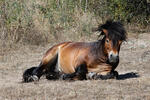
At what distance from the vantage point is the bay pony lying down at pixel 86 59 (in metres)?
8.55

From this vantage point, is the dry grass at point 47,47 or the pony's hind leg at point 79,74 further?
the pony's hind leg at point 79,74

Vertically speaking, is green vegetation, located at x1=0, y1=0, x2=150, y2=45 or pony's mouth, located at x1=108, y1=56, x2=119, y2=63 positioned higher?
pony's mouth, located at x1=108, y1=56, x2=119, y2=63

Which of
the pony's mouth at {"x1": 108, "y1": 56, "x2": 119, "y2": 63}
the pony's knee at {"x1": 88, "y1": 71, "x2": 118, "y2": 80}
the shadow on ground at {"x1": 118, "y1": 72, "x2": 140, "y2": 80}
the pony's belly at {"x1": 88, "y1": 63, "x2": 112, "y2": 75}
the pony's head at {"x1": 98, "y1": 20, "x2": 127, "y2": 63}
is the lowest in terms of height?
the shadow on ground at {"x1": 118, "y1": 72, "x2": 140, "y2": 80}

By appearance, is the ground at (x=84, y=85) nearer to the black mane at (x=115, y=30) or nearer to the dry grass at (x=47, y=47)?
the dry grass at (x=47, y=47)

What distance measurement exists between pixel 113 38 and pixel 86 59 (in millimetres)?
826

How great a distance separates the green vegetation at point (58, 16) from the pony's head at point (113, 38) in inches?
241

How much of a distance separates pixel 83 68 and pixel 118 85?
123 cm

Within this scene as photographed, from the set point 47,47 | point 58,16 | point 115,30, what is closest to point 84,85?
point 115,30

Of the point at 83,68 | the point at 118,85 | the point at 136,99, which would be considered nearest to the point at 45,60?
Answer: the point at 83,68

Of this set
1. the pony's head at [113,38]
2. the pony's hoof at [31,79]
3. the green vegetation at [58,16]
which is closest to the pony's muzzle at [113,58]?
the pony's head at [113,38]

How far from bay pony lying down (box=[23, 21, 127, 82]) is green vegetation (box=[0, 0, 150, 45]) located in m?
4.80

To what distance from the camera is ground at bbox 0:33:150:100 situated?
22.8ft

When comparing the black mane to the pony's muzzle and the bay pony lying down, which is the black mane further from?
the pony's muzzle

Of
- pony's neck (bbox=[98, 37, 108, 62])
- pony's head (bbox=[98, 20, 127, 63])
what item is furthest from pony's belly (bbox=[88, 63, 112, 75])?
pony's head (bbox=[98, 20, 127, 63])
